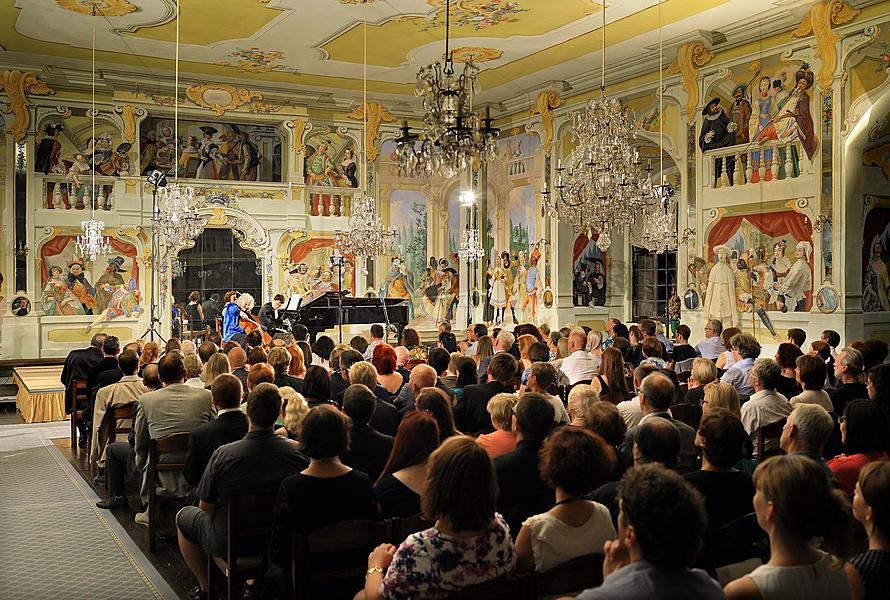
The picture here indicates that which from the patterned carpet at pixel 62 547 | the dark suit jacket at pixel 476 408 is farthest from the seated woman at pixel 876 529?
the patterned carpet at pixel 62 547

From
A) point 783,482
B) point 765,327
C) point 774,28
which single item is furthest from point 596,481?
point 774,28

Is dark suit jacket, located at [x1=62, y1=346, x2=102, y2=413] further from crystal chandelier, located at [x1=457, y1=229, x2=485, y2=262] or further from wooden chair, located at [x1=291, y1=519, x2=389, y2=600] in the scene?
crystal chandelier, located at [x1=457, y1=229, x2=485, y2=262]

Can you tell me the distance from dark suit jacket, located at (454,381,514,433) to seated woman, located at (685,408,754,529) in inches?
99.1

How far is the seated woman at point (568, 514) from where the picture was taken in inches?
122


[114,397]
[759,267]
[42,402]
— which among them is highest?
[759,267]

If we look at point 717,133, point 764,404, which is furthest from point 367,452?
point 717,133

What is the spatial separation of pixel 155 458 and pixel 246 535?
1.80 meters

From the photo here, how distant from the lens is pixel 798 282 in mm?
11914

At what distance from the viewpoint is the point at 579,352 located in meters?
8.30

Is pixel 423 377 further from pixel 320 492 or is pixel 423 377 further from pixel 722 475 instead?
pixel 722 475

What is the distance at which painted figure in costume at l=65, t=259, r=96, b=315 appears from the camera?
1572 cm

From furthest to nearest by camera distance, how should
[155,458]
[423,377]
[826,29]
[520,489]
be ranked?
[826,29] → [423,377] → [155,458] → [520,489]

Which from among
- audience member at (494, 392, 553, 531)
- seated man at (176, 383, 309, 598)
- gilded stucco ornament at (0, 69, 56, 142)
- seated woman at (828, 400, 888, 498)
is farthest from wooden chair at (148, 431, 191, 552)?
gilded stucco ornament at (0, 69, 56, 142)

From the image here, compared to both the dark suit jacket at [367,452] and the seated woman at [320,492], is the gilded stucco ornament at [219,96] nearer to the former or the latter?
the dark suit jacket at [367,452]
